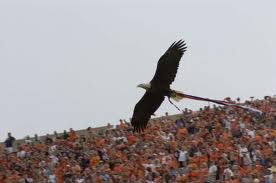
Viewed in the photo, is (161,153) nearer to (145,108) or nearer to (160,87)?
(145,108)

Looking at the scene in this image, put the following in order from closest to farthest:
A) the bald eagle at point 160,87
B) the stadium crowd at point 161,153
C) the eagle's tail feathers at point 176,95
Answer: the eagle's tail feathers at point 176,95 → the bald eagle at point 160,87 → the stadium crowd at point 161,153

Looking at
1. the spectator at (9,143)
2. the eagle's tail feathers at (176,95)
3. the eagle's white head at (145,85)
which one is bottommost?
the eagle's tail feathers at (176,95)

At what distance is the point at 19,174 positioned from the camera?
17312 millimetres

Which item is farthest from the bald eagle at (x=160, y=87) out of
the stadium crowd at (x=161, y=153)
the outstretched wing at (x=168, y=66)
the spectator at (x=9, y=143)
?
the spectator at (x=9, y=143)

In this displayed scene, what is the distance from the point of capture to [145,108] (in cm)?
1153

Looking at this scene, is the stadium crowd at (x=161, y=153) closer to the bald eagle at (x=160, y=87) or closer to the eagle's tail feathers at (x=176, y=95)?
the bald eagle at (x=160, y=87)

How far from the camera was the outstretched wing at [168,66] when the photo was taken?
1085cm

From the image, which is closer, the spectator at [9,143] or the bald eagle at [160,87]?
the bald eagle at [160,87]

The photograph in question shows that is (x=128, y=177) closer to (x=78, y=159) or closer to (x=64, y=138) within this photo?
(x=78, y=159)

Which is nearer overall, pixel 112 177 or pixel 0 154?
pixel 112 177

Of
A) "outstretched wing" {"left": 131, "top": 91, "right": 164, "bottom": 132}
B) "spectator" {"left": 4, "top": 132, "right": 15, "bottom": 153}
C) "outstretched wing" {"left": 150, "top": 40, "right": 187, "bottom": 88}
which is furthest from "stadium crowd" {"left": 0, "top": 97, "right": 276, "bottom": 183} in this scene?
"outstretched wing" {"left": 150, "top": 40, "right": 187, "bottom": 88}

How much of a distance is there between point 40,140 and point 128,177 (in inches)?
179

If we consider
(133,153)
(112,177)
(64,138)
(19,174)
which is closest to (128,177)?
(112,177)

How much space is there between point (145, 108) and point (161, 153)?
238 inches
